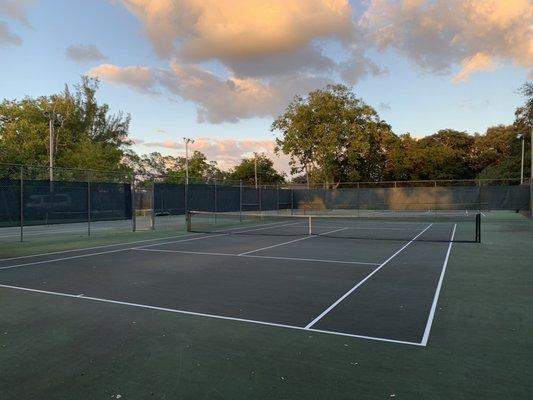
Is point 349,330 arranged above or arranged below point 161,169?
below

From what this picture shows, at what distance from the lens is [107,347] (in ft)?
15.7

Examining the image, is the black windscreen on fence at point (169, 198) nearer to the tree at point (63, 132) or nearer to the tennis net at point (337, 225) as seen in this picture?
the tennis net at point (337, 225)

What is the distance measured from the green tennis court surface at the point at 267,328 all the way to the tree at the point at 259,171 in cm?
6624

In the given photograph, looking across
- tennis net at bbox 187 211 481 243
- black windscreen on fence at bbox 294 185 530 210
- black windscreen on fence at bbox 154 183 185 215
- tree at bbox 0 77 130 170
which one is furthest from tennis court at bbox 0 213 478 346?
tree at bbox 0 77 130 170

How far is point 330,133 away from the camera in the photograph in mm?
49656

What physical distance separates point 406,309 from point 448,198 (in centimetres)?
3120

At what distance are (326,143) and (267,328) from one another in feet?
149

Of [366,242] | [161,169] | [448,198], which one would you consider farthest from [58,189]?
[161,169]

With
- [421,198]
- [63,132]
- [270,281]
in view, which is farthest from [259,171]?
[270,281]

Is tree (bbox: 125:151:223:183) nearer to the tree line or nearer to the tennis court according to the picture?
the tree line

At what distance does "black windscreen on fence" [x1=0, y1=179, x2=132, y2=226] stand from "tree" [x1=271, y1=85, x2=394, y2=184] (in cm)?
3228

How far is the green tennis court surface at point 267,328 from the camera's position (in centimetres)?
388

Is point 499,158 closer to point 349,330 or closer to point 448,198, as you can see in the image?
point 448,198

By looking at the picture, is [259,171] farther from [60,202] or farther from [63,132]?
[60,202]
